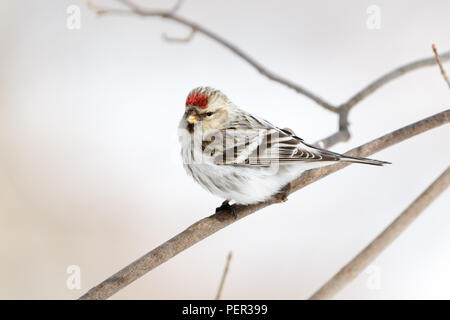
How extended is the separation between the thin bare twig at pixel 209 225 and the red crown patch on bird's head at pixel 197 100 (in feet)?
1.10

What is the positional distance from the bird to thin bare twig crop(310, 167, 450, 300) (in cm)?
28

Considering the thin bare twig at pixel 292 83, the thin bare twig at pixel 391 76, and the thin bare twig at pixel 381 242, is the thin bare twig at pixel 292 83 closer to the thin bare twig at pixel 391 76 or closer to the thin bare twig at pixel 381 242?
the thin bare twig at pixel 391 76

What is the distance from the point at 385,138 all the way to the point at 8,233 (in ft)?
5.93

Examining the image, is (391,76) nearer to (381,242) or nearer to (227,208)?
(381,242)

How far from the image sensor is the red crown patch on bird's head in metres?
1.62

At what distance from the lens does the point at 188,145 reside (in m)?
1.69

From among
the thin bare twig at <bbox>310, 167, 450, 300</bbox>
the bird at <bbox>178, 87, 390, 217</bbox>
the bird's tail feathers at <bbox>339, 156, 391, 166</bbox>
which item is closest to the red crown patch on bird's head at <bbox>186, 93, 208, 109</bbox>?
the bird at <bbox>178, 87, 390, 217</bbox>

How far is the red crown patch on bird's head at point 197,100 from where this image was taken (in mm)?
1623

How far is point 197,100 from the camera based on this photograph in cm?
162

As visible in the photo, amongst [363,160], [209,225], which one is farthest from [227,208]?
[363,160]

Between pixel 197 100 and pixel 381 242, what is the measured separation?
687 millimetres

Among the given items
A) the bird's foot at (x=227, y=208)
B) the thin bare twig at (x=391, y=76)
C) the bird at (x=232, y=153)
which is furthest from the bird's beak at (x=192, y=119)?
the thin bare twig at (x=391, y=76)

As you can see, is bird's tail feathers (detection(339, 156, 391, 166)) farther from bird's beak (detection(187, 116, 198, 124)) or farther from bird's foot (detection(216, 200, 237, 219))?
bird's beak (detection(187, 116, 198, 124))
